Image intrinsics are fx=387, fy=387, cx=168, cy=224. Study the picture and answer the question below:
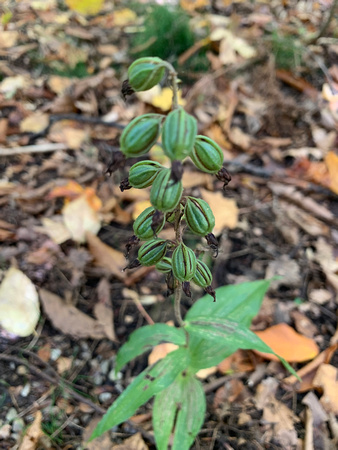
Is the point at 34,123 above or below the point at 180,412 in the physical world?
above

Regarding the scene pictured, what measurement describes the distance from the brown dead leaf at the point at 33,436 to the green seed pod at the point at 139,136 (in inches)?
70.6

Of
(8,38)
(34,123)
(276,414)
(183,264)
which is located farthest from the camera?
(8,38)

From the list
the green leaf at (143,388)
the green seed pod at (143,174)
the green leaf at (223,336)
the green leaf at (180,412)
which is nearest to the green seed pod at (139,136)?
the green seed pod at (143,174)

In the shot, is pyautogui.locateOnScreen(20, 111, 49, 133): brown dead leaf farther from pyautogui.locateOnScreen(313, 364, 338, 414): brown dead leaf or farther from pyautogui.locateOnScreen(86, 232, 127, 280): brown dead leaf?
pyautogui.locateOnScreen(313, 364, 338, 414): brown dead leaf

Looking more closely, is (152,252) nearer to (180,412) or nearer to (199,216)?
(199,216)

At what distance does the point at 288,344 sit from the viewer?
2.70 metres

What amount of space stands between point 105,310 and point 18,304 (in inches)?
23.9

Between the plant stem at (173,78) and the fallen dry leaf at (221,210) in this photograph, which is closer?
the plant stem at (173,78)

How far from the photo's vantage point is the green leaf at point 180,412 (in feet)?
6.94

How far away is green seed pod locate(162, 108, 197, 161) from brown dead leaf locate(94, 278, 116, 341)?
5.87 ft

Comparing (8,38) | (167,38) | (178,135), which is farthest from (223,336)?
(8,38)

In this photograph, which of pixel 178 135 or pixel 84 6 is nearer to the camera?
pixel 178 135

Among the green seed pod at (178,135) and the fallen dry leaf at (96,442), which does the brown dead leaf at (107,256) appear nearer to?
the fallen dry leaf at (96,442)

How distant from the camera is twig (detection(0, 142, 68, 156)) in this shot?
12.4ft
